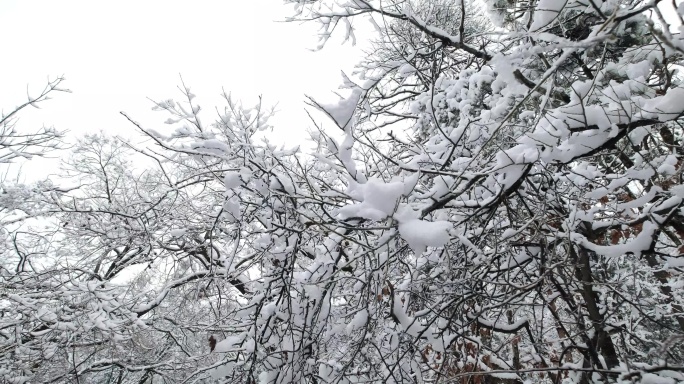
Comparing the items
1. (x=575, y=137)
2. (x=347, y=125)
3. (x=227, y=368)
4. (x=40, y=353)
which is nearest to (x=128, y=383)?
(x=40, y=353)

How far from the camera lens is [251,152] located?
2076 mm

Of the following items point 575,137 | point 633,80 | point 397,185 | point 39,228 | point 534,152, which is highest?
point 39,228

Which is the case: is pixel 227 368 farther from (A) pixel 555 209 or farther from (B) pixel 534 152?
(A) pixel 555 209

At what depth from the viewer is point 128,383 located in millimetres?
7680

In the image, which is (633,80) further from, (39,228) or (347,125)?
(39,228)

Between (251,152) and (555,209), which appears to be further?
(555,209)

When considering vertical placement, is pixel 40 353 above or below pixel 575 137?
below

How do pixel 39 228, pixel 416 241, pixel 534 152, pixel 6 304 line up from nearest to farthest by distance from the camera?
1. pixel 416 241
2. pixel 534 152
3. pixel 6 304
4. pixel 39 228

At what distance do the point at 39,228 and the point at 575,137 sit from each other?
7.80m

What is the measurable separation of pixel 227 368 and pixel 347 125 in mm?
1751

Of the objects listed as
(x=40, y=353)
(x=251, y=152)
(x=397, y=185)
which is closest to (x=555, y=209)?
(x=397, y=185)

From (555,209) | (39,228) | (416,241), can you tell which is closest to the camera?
(416,241)

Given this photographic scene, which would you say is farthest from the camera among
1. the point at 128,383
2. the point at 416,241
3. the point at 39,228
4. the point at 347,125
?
the point at 128,383

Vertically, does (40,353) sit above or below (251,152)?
below
